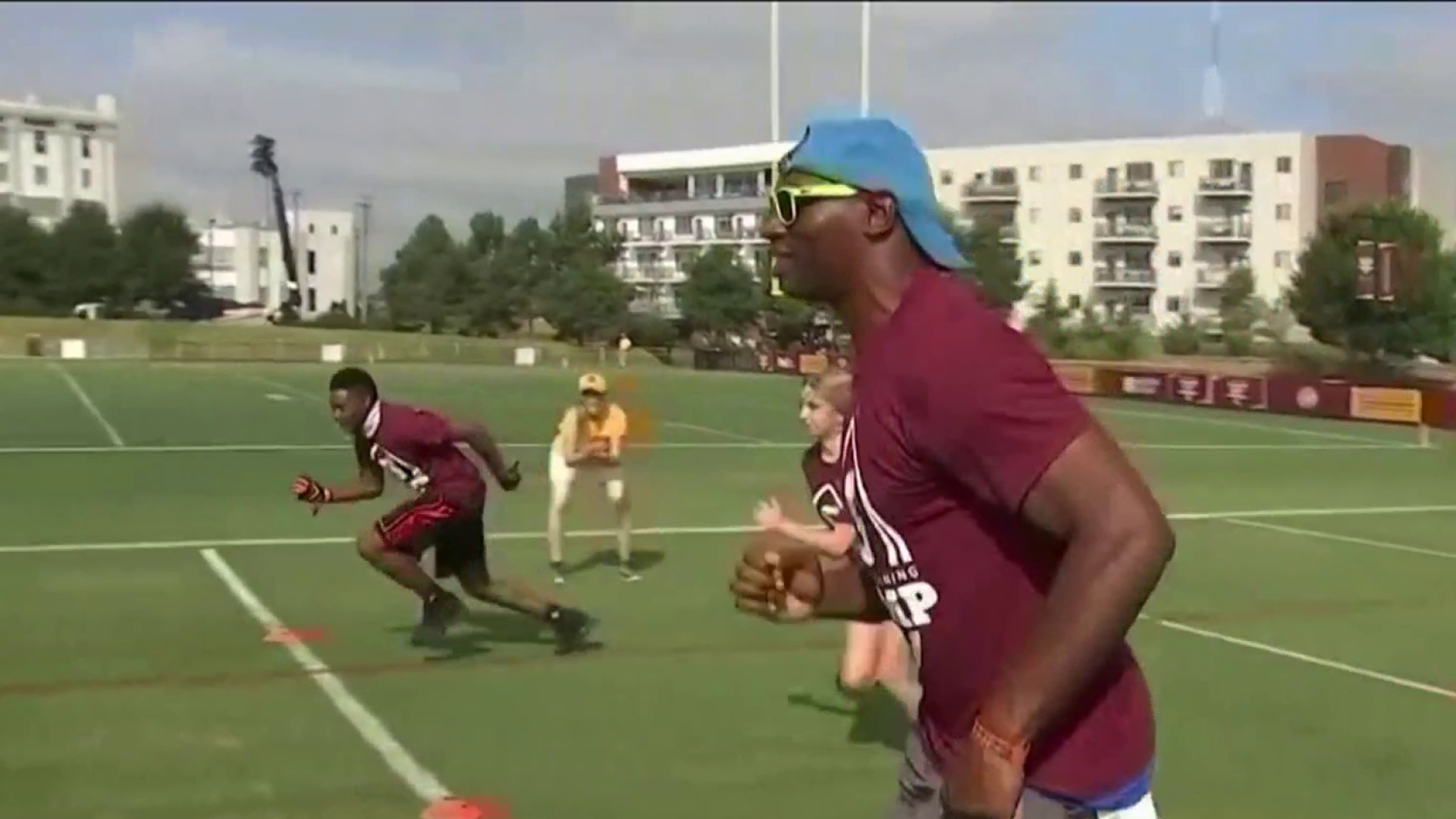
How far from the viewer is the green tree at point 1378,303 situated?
30.3 metres

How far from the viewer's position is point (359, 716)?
8383 millimetres

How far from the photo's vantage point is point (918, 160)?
2762 mm

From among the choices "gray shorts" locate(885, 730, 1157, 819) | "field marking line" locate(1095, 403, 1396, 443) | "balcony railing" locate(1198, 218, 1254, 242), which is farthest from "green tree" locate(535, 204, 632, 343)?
"gray shorts" locate(885, 730, 1157, 819)

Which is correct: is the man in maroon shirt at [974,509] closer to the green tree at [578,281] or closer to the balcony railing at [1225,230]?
the green tree at [578,281]

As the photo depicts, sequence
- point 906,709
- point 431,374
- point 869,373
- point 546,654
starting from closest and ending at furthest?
point 869,373, point 906,709, point 546,654, point 431,374

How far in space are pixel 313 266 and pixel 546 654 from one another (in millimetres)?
88550

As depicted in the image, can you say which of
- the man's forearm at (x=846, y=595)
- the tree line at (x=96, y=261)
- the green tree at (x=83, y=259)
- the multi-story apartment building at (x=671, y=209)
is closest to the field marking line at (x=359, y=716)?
the man's forearm at (x=846, y=595)

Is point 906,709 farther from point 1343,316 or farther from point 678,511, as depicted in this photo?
point 1343,316

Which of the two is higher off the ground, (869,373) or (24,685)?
(869,373)

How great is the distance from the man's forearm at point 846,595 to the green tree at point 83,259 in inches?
1415

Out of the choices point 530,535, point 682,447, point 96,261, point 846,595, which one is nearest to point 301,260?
point 96,261

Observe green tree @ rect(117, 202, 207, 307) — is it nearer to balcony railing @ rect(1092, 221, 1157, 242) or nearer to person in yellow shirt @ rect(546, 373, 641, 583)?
person in yellow shirt @ rect(546, 373, 641, 583)

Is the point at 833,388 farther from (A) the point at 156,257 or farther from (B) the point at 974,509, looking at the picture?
(A) the point at 156,257

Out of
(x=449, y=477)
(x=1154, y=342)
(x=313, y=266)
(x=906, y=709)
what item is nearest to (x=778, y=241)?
(x=906, y=709)
